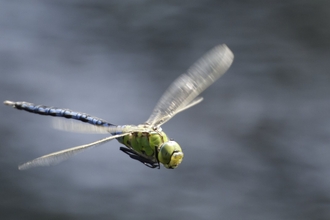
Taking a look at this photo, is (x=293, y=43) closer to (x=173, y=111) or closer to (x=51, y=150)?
(x=51, y=150)

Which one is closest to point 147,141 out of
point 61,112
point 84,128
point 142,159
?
point 142,159

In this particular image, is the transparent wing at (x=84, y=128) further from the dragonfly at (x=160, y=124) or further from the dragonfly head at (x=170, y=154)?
Answer: the dragonfly head at (x=170, y=154)

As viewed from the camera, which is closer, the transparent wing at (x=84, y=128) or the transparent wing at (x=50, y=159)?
the transparent wing at (x=50, y=159)

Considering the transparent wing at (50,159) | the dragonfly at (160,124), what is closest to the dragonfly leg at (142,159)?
the dragonfly at (160,124)

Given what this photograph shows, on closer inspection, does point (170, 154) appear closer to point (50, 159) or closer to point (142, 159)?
point (142, 159)

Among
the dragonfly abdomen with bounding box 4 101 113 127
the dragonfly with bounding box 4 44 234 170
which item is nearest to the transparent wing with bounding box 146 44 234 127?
the dragonfly with bounding box 4 44 234 170

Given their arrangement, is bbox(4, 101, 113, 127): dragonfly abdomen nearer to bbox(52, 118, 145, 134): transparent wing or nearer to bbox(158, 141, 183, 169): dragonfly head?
bbox(52, 118, 145, 134): transparent wing
